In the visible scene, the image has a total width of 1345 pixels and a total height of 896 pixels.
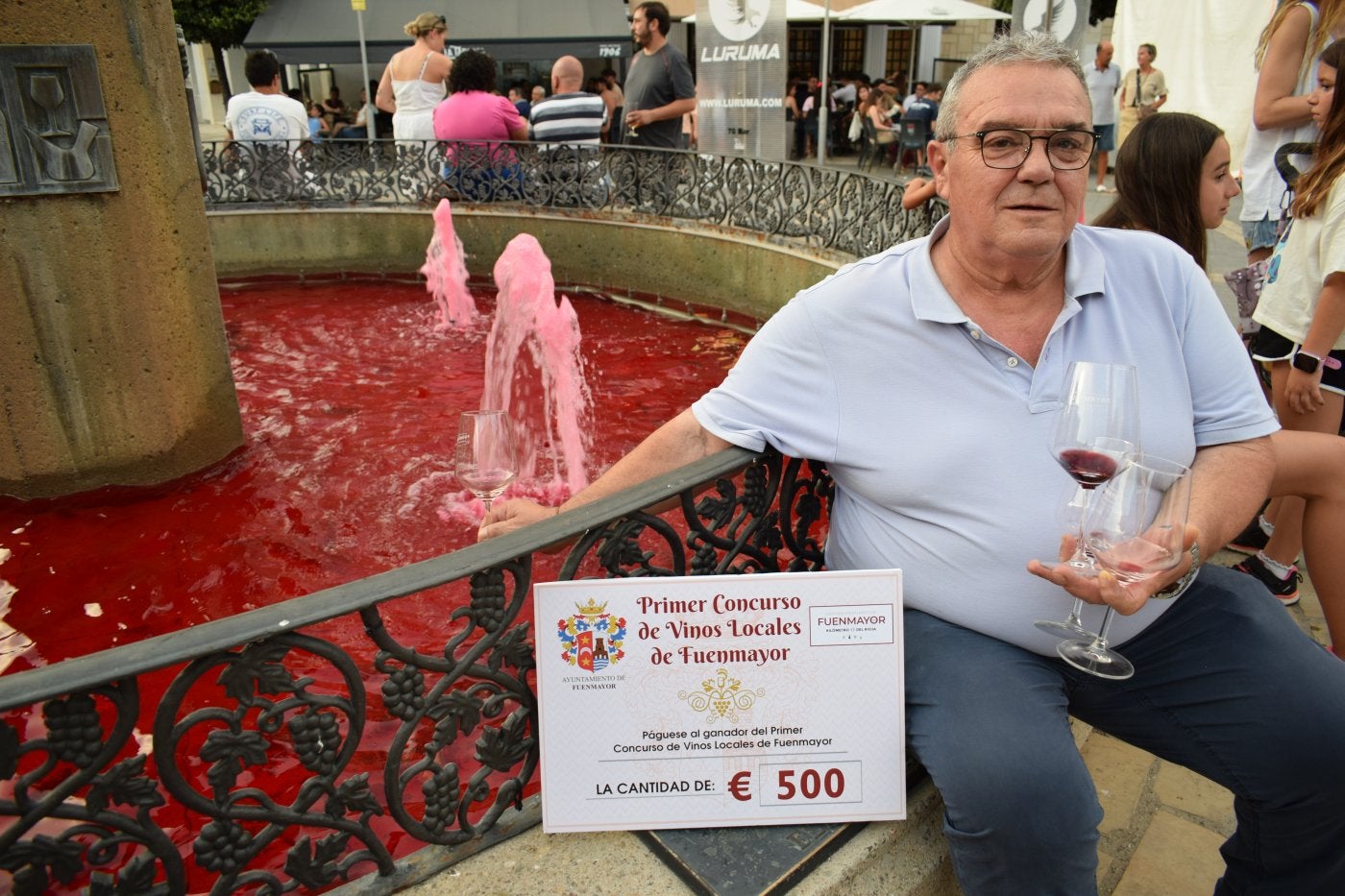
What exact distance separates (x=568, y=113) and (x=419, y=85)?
1783mm

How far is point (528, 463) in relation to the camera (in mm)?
5469

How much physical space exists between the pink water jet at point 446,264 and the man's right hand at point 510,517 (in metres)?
7.04

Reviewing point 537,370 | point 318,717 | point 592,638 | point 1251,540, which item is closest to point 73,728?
point 318,717

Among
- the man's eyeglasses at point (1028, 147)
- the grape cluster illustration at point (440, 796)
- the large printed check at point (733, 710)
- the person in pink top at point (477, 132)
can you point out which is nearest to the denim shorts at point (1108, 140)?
the person in pink top at point (477, 132)

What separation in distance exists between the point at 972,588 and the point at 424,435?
4116 millimetres

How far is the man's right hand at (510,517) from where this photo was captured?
233 centimetres

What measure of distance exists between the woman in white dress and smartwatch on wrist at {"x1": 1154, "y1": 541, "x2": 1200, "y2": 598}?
350 inches

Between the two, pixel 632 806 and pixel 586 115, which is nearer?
pixel 632 806

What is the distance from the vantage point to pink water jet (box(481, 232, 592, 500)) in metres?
5.60

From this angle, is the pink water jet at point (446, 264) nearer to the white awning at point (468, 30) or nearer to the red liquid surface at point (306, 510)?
the red liquid surface at point (306, 510)

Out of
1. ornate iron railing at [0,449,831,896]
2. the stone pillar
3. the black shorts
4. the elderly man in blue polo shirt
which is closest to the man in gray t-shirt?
the stone pillar

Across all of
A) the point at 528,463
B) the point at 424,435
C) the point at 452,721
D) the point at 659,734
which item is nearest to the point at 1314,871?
the point at 659,734

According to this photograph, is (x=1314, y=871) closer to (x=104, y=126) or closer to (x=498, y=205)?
(x=104, y=126)

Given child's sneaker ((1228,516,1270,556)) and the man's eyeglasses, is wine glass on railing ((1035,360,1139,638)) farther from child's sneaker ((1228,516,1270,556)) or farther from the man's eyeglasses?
child's sneaker ((1228,516,1270,556))
